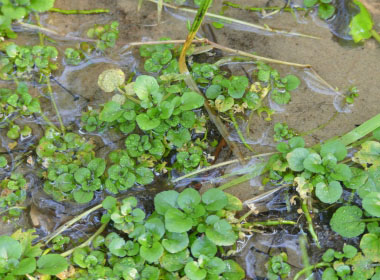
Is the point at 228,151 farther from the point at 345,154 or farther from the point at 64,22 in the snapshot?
the point at 64,22

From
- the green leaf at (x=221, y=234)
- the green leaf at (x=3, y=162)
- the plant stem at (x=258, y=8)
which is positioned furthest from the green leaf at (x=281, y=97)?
the green leaf at (x=3, y=162)

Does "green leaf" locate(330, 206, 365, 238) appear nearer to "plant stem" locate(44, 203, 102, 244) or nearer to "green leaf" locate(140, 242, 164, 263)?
"green leaf" locate(140, 242, 164, 263)

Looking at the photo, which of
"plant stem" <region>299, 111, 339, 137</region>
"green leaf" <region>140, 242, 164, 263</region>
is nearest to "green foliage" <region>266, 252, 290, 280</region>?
"green leaf" <region>140, 242, 164, 263</region>

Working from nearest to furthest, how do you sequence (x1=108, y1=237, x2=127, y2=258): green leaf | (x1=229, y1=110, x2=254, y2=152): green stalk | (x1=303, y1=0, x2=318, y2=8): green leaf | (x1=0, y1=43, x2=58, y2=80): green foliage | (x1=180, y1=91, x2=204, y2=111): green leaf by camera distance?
(x1=108, y1=237, x2=127, y2=258): green leaf → (x1=180, y1=91, x2=204, y2=111): green leaf → (x1=229, y1=110, x2=254, y2=152): green stalk → (x1=0, y1=43, x2=58, y2=80): green foliage → (x1=303, y1=0, x2=318, y2=8): green leaf

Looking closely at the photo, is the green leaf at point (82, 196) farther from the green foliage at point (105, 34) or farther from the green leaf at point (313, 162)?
the green leaf at point (313, 162)

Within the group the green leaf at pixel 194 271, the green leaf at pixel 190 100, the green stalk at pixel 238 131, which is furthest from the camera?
the green stalk at pixel 238 131
